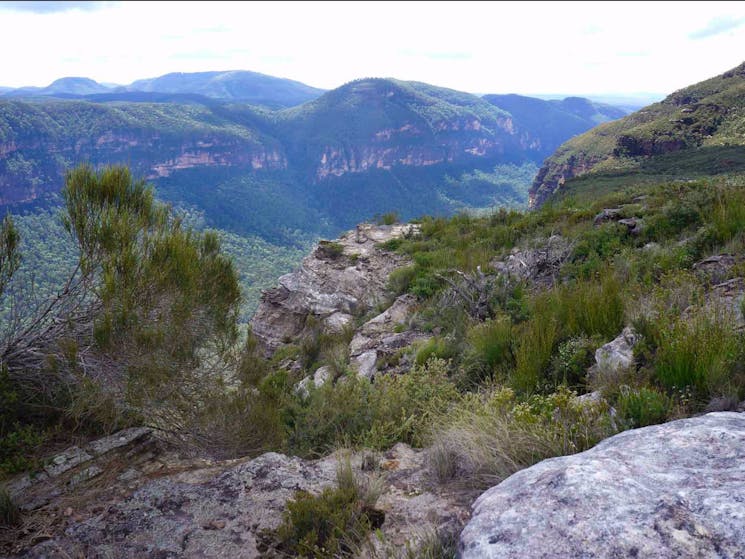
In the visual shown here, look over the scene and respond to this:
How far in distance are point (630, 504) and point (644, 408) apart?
0.93 metres

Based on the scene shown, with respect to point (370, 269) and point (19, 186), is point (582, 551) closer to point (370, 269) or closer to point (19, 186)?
point (370, 269)

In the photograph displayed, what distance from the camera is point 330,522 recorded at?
2.31 m

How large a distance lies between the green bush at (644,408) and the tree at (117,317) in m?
3.30

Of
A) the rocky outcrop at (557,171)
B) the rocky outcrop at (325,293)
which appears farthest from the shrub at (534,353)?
the rocky outcrop at (557,171)

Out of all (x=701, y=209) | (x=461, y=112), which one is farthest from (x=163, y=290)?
(x=461, y=112)

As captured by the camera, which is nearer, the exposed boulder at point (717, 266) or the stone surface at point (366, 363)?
the exposed boulder at point (717, 266)

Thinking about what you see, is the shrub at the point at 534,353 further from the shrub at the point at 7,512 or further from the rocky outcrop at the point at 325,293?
the rocky outcrop at the point at 325,293

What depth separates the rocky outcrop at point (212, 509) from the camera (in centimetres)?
252

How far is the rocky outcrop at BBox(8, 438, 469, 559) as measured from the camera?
2.52 meters

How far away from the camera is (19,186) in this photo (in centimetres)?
9719

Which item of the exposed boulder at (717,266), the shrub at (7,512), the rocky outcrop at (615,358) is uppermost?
the exposed boulder at (717,266)

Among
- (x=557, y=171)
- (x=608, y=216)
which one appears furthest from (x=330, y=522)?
(x=557, y=171)

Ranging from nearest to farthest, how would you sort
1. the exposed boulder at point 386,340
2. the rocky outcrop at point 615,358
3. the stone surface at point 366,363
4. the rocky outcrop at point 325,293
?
the rocky outcrop at point 615,358, the stone surface at point 366,363, the exposed boulder at point 386,340, the rocky outcrop at point 325,293

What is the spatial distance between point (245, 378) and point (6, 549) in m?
2.43
